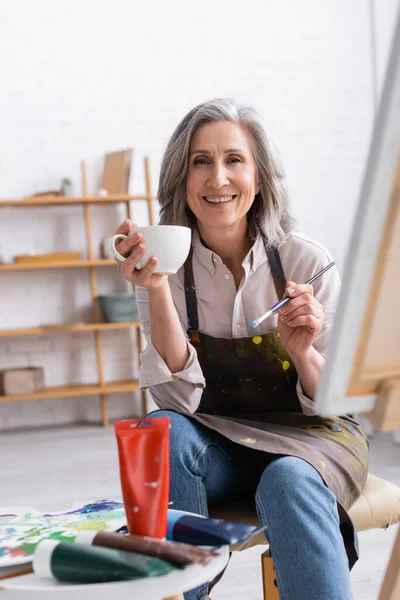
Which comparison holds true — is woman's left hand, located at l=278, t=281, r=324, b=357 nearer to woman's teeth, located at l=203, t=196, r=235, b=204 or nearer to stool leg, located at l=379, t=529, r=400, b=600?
woman's teeth, located at l=203, t=196, r=235, b=204

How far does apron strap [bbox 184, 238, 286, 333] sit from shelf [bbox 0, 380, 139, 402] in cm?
278

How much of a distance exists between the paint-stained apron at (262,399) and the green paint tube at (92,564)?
0.58 meters

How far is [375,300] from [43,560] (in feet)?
1.60

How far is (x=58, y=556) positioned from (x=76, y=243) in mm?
3989

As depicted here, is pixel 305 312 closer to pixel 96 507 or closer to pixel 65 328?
pixel 96 507

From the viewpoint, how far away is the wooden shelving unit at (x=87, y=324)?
449 cm

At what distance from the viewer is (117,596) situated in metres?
0.91

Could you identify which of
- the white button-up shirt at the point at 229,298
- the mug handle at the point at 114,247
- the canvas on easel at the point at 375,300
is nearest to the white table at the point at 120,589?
the canvas on easel at the point at 375,300

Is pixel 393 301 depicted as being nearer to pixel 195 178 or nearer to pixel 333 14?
pixel 195 178

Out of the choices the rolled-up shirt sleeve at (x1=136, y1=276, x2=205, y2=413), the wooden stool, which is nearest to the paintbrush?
the rolled-up shirt sleeve at (x1=136, y1=276, x2=205, y2=413)

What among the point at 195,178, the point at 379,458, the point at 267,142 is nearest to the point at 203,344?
the point at 195,178

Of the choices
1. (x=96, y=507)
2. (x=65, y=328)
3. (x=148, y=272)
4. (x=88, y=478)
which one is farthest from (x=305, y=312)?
(x=65, y=328)

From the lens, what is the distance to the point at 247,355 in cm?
170

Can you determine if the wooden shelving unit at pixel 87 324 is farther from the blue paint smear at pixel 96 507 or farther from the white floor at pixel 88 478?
the blue paint smear at pixel 96 507
